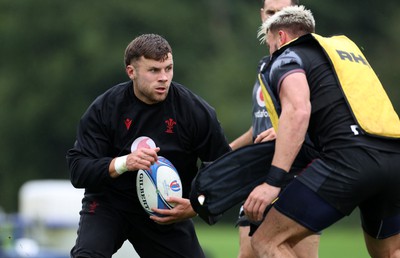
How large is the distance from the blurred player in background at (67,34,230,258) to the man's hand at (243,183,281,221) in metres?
0.77

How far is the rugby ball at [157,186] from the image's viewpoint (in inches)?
289

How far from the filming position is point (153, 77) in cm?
743

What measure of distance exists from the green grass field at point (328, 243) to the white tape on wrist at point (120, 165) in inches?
409

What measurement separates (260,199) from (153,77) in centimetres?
132

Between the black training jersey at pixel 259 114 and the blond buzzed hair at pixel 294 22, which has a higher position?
the blond buzzed hair at pixel 294 22

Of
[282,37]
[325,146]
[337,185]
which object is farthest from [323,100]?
[282,37]

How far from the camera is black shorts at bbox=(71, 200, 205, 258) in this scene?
295 inches

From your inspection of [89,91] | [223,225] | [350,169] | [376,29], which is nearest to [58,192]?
[350,169]

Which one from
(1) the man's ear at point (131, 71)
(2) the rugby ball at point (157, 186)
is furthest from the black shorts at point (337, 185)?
(1) the man's ear at point (131, 71)

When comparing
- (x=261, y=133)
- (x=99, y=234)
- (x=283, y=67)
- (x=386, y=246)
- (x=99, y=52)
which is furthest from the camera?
(x=99, y=52)

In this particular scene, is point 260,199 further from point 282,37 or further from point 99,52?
point 99,52

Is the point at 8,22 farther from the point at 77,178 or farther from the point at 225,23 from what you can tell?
the point at 77,178

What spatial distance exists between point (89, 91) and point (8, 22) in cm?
513

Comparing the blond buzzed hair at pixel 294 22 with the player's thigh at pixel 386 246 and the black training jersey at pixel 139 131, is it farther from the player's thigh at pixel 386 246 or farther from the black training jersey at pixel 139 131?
the player's thigh at pixel 386 246
